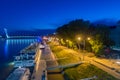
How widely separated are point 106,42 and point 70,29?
2052 cm

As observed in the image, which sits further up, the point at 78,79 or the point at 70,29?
the point at 70,29

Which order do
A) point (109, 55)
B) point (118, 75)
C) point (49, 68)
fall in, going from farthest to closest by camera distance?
point (109, 55), point (49, 68), point (118, 75)

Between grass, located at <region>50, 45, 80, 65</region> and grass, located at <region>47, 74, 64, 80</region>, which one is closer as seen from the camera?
grass, located at <region>47, 74, 64, 80</region>

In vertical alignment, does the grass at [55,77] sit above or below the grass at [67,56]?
below

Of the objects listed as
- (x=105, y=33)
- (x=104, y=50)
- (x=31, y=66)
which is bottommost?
(x=31, y=66)

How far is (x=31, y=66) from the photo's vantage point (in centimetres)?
5338

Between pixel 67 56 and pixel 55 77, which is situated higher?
pixel 67 56

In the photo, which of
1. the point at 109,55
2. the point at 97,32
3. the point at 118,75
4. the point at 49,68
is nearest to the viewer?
the point at 118,75

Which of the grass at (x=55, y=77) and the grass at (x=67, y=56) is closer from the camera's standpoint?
the grass at (x=55, y=77)

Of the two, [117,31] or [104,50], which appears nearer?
[104,50]

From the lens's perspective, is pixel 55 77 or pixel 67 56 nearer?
pixel 55 77

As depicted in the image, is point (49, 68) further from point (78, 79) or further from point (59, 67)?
point (78, 79)

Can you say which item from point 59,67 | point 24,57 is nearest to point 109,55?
point 59,67

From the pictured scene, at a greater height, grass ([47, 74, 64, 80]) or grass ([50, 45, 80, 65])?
→ grass ([50, 45, 80, 65])
